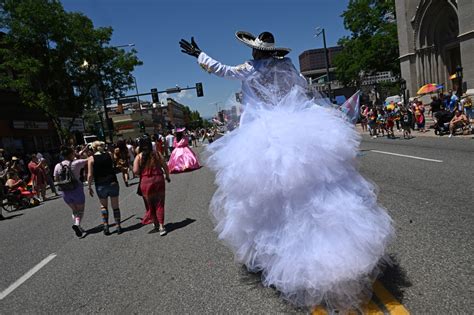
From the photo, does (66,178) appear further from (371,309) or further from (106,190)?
(371,309)

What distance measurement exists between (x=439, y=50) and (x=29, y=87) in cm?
3123

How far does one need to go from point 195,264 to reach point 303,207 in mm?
2194

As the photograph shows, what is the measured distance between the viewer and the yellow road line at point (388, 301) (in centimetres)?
300

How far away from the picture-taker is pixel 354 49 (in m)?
45.7

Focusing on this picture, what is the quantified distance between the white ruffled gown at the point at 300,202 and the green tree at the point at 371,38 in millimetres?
43788

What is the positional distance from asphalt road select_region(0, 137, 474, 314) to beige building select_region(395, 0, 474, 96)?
21.8m

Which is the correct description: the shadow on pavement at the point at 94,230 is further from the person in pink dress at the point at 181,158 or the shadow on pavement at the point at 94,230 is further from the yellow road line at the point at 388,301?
the person in pink dress at the point at 181,158

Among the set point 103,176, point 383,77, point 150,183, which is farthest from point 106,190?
point 383,77

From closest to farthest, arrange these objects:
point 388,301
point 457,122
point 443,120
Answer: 1. point 388,301
2. point 457,122
3. point 443,120

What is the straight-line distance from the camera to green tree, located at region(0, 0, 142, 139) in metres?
23.0

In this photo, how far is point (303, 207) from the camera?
3086 mm

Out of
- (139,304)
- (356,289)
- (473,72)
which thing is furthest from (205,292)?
(473,72)

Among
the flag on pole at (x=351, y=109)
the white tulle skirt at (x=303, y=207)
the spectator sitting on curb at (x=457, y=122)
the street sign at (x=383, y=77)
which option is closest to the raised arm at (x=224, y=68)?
the white tulle skirt at (x=303, y=207)

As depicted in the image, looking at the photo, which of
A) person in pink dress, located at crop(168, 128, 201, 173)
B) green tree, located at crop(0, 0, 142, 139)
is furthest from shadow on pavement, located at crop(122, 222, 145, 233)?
green tree, located at crop(0, 0, 142, 139)
